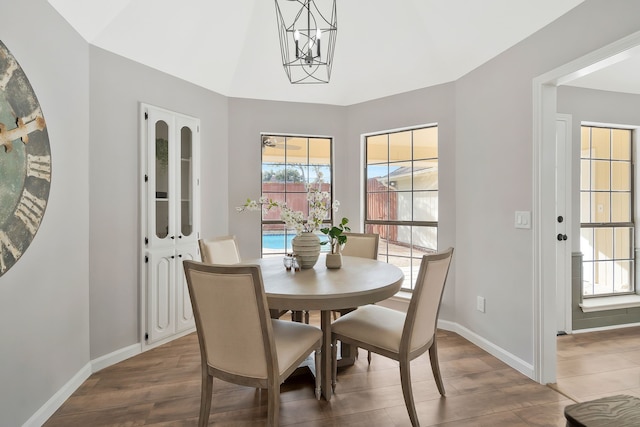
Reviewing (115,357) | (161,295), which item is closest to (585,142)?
(161,295)

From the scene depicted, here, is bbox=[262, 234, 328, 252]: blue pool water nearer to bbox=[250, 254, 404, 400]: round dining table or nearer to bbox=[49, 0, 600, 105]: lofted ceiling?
bbox=[250, 254, 404, 400]: round dining table

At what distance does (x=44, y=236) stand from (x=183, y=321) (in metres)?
1.51

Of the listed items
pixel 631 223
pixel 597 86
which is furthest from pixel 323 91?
pixel 631 223

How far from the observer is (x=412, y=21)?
9.76 ft

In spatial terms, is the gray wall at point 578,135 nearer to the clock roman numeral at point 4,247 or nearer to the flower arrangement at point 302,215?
the flower arrangement at point 302,215

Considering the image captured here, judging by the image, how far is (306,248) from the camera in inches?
92.2

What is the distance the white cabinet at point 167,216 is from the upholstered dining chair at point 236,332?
4.65ft

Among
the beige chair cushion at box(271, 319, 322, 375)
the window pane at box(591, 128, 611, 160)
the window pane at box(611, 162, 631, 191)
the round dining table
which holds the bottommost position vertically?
the beige chair cushion at box(271, 319, 322, 375)

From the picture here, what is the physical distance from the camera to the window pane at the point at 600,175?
336cm

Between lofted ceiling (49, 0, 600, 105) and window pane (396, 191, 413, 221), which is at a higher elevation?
lofted ceiling (49, 0, 600, 105)

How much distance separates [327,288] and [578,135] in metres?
3.04

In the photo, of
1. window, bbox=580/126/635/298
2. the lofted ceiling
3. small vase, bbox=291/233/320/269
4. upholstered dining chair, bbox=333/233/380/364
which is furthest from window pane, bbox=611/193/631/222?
small vase, bbox=291/233/320/269

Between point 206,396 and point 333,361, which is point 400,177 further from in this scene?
point 206,396

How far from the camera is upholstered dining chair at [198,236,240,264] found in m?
2.54
